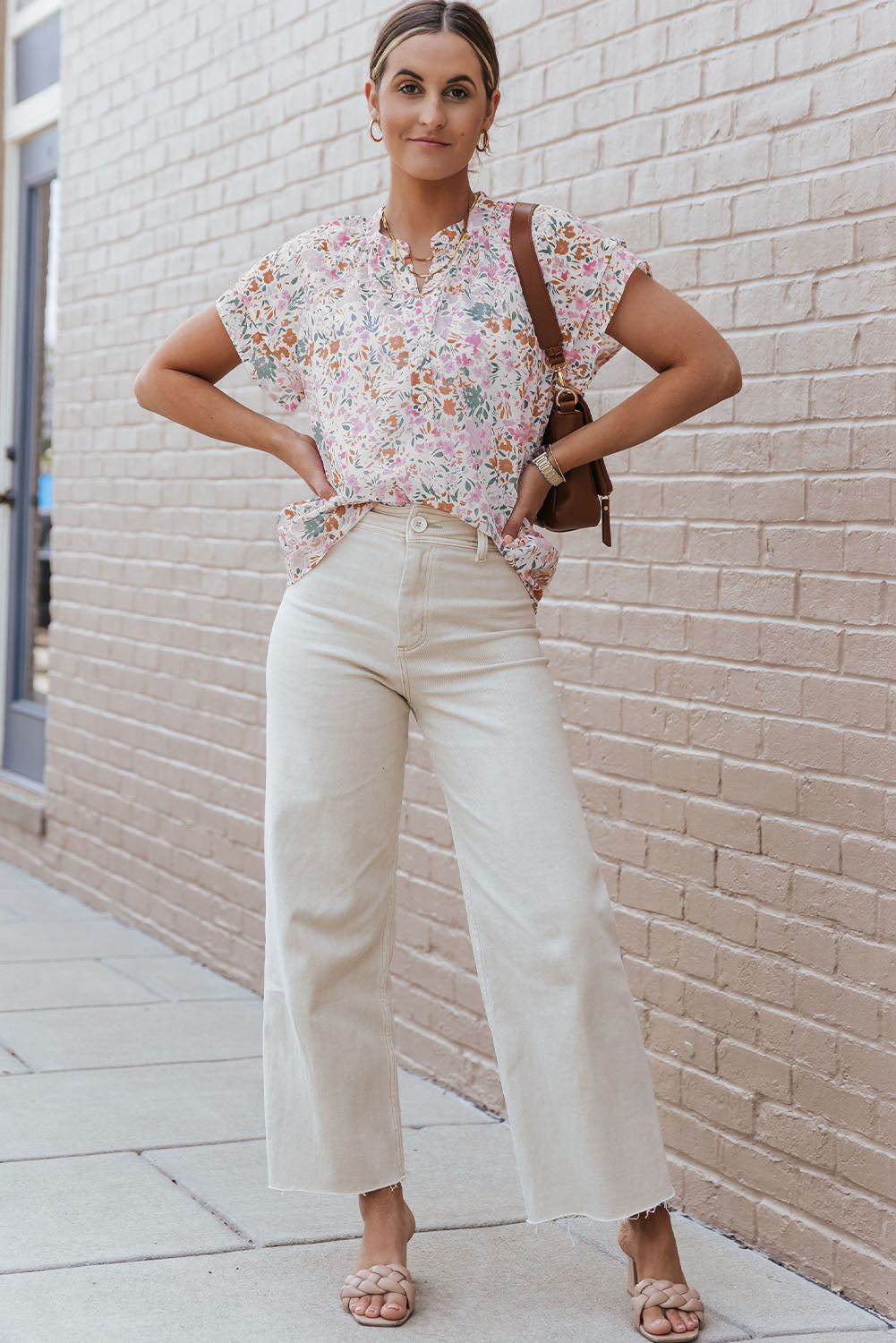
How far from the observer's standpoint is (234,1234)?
3.30 metres

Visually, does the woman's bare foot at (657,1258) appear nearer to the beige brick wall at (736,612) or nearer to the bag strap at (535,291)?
the beige brick wall at (736,612)

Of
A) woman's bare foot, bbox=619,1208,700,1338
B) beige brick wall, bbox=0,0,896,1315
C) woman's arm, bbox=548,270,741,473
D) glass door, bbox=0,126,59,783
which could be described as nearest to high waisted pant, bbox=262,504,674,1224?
woman's bare foot, bbox=619,1208,700,1338

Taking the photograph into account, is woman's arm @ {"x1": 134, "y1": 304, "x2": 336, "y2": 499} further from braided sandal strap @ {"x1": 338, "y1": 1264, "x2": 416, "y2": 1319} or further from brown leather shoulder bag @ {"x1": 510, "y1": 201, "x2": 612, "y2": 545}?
braided sandal strap @ {"x1": 338, "y1": 1264, "x2": 416, "y2": 1319}

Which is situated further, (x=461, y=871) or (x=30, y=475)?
(x=30, y=475)

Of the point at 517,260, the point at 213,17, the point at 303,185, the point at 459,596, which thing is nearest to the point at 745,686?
the point at 459,596

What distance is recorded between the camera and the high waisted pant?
2.76 meters

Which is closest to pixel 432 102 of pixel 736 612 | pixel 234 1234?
pixel 736 612

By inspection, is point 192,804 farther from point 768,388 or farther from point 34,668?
point 768,388

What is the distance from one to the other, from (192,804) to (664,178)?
288cm

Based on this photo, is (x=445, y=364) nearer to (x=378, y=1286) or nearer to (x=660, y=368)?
(x=660, y=368)

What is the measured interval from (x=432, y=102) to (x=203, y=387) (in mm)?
655

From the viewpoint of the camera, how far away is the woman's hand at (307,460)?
9.59 ft

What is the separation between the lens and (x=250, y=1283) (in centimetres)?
307

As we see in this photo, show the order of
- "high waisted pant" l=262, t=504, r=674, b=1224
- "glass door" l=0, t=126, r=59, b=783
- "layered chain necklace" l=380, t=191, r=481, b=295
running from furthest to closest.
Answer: "glass door" l=0, t=126, r=59, b=783 → "layered chain necklace" l=380, t=191, r=481, b=295 → "high waisted pant" l=262, t=504, r=674, b=1224
